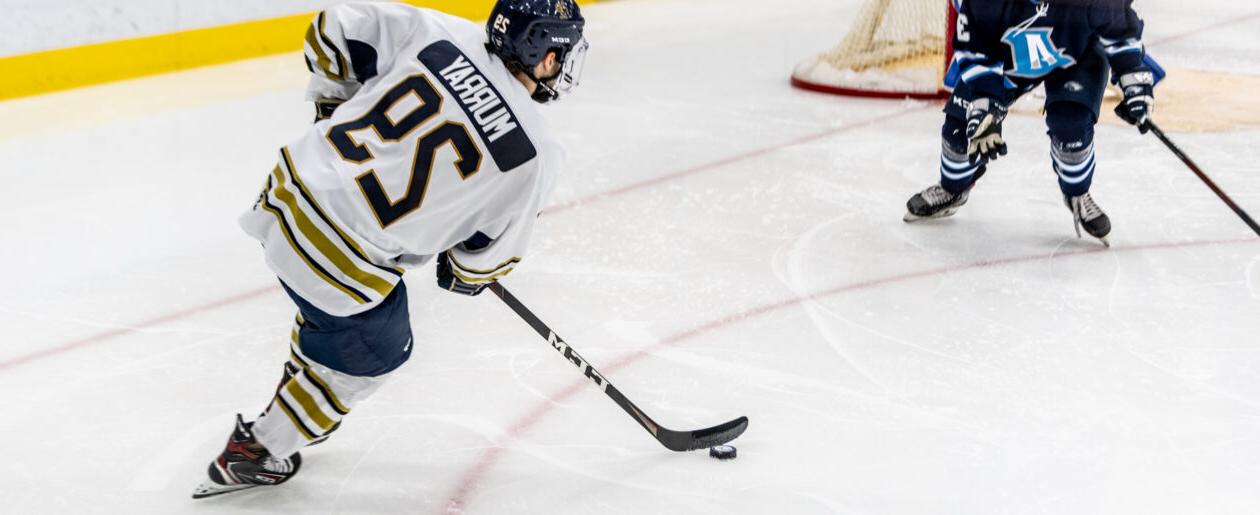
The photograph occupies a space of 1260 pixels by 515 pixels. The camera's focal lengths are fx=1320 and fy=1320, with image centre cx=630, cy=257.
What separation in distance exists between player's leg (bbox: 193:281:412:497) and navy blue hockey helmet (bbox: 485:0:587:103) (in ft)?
1.23

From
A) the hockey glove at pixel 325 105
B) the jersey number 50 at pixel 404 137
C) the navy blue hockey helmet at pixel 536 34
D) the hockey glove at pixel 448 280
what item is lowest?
the hockey glove at pixel 448 280

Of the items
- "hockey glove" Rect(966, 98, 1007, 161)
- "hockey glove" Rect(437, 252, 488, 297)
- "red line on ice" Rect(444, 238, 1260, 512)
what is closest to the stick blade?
"red line on ice" Rect(444, 238, 1260, 512)

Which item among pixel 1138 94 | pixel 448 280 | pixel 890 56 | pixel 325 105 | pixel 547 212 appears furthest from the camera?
pixel 890 56

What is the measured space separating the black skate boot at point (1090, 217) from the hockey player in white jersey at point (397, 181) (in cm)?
190

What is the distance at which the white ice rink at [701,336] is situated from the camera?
2.09 meters

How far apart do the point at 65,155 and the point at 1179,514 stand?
134 inches

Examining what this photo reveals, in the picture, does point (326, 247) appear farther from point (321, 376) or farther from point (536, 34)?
point (536, 34)

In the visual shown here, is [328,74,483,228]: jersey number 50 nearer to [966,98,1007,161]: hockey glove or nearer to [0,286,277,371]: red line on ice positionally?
[0,286,277,371]: red line on ice

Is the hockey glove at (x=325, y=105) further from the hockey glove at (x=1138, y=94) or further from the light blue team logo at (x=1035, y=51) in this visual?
the hockey glove at (x=1138, y=94)

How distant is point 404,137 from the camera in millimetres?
1720

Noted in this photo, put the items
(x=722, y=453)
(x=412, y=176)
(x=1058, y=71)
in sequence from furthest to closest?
(x=1058, y=71) < (x=722, y=453) < (x=412, y=176)

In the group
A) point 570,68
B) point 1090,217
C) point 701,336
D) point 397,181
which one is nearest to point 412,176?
point 397,181

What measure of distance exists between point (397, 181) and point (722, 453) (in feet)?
2.51

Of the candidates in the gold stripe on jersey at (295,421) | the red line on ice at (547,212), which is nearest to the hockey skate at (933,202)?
the red line on ice at (547,212)
